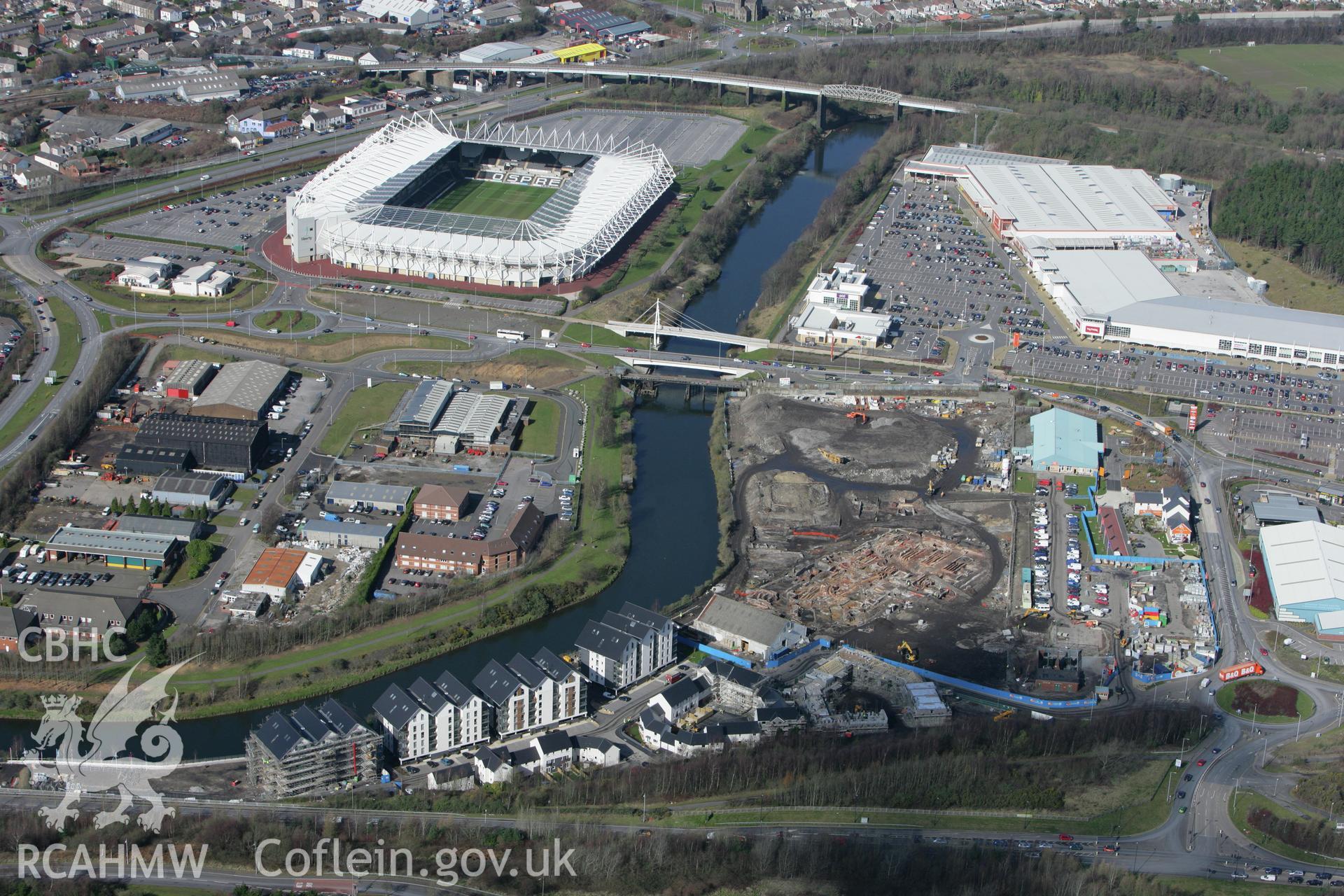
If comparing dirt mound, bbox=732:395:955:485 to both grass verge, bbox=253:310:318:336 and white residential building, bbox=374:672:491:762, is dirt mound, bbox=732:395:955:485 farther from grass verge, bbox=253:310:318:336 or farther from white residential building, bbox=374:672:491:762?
white residential building, bbox=374:672:491:762

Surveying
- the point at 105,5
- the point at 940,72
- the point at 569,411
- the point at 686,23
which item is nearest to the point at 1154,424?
the point at 569,411

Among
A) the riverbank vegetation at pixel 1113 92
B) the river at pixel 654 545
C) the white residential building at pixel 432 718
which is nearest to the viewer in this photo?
the white residential building at pixel 432 718

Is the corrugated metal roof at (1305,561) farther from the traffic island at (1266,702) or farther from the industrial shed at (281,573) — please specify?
the industrial shed at (281,573)

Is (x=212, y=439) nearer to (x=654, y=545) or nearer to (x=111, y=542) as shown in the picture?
(x=111, y=542)

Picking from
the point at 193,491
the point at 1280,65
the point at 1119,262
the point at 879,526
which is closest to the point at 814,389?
the point at 879,526

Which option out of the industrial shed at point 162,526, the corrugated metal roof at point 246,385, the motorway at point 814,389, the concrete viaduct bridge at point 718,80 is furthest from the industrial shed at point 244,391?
the concrete viaduct bridge at point 718,80

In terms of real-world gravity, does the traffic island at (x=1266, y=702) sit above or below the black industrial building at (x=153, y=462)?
below
